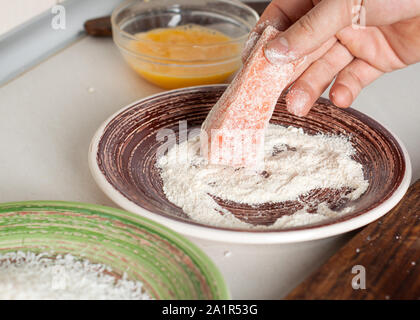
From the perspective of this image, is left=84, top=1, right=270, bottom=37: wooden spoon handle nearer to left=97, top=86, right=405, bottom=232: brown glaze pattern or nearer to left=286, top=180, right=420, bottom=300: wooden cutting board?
left=97, top=86, right=405, bottom=232: brown glaze pattern

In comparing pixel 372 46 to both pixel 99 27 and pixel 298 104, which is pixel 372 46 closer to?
pixel 298 104

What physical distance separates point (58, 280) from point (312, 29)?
0.52m

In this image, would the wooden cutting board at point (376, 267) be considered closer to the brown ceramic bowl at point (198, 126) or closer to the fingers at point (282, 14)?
the brown ceramic bowl at point (198, 126)

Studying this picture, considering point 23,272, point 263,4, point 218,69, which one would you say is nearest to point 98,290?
point 23,272

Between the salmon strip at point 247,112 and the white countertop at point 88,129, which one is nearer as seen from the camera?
the white countertop at point 88,129

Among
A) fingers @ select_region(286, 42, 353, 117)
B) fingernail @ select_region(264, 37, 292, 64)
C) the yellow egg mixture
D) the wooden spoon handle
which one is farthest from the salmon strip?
the wooden spoon handle

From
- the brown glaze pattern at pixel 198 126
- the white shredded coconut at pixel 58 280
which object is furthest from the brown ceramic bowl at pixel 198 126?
the white shredded coconut at pixel 58 280

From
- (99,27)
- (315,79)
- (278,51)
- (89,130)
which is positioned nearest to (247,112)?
(278,51)

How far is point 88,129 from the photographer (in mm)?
1037

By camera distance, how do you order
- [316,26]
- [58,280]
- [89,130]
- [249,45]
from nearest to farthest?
1. [58,280]
2. [316,26]
3. [249,45]
4. [89,130]

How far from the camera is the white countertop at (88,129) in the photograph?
72 centimetres

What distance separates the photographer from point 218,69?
1135 mm

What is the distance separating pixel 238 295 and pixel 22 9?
0.90m

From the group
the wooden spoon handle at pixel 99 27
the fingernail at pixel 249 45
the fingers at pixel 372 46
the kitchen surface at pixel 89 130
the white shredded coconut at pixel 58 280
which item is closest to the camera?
the white shredded coconut at pixel 58 280
